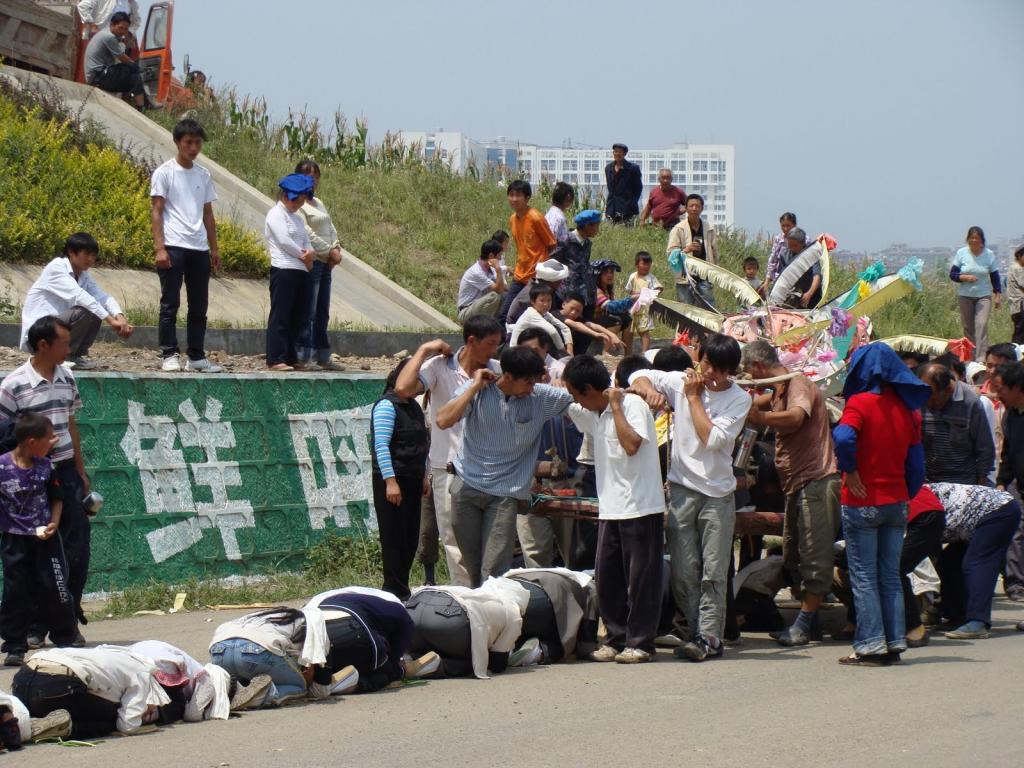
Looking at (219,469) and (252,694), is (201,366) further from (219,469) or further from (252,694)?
(252,694)

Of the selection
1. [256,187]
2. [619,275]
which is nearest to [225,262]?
[256,187]

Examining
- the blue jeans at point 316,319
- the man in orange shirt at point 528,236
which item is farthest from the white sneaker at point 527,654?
the man in orange shirt at point 528,236

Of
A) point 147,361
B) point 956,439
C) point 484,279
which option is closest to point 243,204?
point 484,279

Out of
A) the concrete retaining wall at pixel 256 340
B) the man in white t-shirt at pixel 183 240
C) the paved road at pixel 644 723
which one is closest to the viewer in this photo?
the paved road at pixel 644 723

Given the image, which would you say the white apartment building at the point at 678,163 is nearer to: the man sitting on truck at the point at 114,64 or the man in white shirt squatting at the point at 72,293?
the man sitting on truck at the point at 114,64

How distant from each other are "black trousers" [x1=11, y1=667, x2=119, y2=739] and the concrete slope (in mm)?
10114

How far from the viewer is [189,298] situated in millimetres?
12250

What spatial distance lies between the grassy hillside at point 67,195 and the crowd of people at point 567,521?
399 centimetres

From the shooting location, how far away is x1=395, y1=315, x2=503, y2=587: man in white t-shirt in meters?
9.22

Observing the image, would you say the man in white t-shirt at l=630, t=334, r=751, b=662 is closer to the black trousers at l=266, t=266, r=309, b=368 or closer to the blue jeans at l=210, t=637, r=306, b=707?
the blue jeans at l=210, t=637, r=306, b=707

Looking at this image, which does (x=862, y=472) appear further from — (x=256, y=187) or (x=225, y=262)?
(x=256, y=187)

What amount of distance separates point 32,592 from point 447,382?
2861 mm

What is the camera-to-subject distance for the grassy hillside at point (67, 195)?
571 inches

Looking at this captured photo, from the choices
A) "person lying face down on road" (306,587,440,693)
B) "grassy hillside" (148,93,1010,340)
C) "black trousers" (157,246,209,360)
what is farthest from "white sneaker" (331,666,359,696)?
"grassy hillside" (148,93,1010,340)
